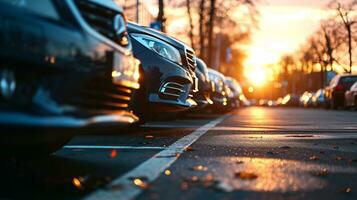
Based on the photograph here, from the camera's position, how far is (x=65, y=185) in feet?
14.5

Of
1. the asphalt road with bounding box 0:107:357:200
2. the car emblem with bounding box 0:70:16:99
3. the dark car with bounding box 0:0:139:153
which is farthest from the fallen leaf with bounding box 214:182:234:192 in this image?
the car emblem with bounding box 0:70:16:99

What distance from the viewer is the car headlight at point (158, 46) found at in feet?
28.1

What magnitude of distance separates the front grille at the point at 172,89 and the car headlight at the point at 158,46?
37 centimetres

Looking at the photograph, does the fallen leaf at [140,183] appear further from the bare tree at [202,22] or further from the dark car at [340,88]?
the bare tree at [202,22]

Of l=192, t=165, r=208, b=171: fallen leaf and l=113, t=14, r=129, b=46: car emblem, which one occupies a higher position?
l=113, t=14, r=129, b=46: car emblem

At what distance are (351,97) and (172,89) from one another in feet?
61.6

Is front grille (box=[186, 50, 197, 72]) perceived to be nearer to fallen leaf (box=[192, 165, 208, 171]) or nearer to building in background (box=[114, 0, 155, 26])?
fallen leaf (box=[192, 165, 208, 171])

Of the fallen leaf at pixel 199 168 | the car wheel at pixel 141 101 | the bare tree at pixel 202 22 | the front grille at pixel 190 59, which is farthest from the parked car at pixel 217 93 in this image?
the bare tree at pixel 202 22

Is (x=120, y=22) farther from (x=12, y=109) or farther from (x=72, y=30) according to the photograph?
(x=12, y=109)

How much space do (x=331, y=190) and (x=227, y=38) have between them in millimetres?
71481

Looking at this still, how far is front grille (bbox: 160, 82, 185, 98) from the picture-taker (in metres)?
8.48

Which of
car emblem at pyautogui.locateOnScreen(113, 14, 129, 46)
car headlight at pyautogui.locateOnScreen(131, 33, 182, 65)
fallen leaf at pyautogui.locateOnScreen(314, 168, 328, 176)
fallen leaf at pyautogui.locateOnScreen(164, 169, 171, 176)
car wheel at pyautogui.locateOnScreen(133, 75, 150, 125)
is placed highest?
car headlight at pyautogui.locateOnScreen(131, 33, 182, 65)

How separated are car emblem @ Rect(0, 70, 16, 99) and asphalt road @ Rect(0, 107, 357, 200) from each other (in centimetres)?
69

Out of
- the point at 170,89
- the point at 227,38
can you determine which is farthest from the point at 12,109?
the point at 227,38
